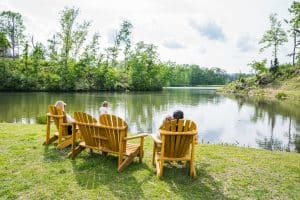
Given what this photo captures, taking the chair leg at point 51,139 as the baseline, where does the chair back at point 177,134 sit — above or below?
above

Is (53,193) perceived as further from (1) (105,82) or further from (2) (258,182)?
(1) (105,82)

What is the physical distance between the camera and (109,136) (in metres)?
5.91

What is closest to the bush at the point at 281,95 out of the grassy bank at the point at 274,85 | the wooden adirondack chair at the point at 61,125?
the grassy bank at the point at 274,85

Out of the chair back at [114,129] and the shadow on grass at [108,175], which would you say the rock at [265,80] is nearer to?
the shadow on grass at [108,175]

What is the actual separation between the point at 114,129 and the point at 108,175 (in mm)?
914

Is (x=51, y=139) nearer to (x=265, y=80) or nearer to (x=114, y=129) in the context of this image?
(x=114, y=129)

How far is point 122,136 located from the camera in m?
5.74

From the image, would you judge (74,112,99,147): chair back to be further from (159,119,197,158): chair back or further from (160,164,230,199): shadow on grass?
(160,164,230,199): shadow on grass

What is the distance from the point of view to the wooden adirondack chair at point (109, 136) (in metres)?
5.72

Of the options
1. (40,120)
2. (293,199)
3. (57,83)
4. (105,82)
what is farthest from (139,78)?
(293,199)

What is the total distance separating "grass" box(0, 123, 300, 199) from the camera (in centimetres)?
482

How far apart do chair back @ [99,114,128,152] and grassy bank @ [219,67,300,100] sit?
135 ft

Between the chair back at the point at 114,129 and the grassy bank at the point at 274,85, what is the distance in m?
41.1

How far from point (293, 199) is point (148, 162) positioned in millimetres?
3084
